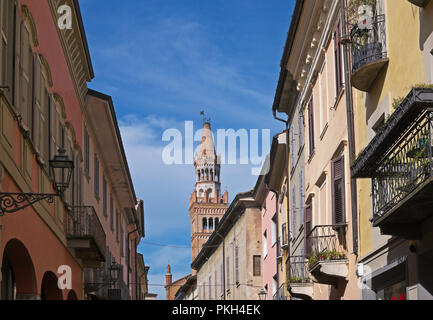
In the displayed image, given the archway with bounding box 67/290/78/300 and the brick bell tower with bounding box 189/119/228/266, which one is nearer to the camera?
the archway with bounding box 67/290/78/300

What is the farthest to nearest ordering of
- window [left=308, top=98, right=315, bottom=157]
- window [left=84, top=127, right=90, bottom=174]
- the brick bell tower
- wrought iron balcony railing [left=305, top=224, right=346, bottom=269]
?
the brick bell tower
window [left=84, top=127, right=90, bottom=174]
window [left=308, top=98, right=315, bottom=157]
wrought iron balcony railing [left=305, top=224, right=346, bottom=269]

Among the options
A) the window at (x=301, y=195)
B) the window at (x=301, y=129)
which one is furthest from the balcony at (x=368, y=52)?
the window at (x=301, y=195)

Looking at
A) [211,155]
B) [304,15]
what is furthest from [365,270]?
[211,155]

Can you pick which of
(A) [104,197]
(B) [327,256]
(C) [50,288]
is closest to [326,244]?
(B) [327,256]

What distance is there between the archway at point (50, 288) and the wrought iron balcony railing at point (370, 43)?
7.61 meters

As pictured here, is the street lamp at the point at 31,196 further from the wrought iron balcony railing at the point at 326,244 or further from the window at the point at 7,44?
the wrought iron balcony railing at the point at 326,244

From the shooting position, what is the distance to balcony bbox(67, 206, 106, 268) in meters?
18.9

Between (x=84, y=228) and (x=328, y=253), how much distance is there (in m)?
5.93

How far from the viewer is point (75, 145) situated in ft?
72.9

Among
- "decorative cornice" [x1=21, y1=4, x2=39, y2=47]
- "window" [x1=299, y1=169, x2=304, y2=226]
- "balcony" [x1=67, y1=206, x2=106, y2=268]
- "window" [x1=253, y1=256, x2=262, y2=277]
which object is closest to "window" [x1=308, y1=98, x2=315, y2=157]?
"window" [x1=299, y1=169, x2=304, y2=226]

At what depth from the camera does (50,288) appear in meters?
18.3

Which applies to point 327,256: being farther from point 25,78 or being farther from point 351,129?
point 25,78

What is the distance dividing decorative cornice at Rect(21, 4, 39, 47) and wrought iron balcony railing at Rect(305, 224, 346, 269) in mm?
6903

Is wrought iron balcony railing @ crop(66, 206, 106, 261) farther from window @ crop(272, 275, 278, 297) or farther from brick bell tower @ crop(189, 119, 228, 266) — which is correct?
brick bell tower @ crop(189, 119, 228, 266)
